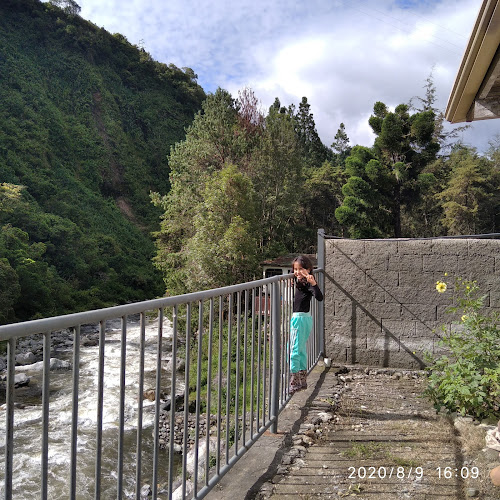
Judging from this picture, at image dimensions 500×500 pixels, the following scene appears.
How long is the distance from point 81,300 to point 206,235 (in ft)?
34.5

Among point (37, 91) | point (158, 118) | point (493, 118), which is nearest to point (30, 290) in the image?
point (493, 118)

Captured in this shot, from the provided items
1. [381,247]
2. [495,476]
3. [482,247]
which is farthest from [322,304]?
[495,476]

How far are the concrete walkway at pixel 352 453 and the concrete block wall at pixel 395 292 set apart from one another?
0.85 m

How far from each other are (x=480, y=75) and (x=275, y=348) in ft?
7.45

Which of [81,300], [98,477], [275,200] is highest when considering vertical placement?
[275,200]

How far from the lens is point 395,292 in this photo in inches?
195

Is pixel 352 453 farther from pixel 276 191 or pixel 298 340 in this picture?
pixel 276 191

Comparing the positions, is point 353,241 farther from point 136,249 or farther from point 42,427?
point 136,249

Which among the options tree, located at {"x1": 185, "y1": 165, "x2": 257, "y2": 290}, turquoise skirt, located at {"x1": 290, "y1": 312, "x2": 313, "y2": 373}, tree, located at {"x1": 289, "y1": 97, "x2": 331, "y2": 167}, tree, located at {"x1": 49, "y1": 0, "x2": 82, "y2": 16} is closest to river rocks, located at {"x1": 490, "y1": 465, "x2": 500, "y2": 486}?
turquoise skirt, located at {"x1": 290, "y1": 312, "x2": 313, "y2": 373}

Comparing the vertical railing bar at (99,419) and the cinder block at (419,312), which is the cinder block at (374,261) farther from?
the vertical railing bar at (99,419)

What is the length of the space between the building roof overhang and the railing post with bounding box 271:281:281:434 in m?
1.87

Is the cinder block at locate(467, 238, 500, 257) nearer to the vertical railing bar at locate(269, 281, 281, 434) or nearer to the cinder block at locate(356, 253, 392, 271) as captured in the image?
the cinder block at locate(356, 253, 392, 271)

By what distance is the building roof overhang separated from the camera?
240 cm

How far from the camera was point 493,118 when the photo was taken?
11.0 feet
